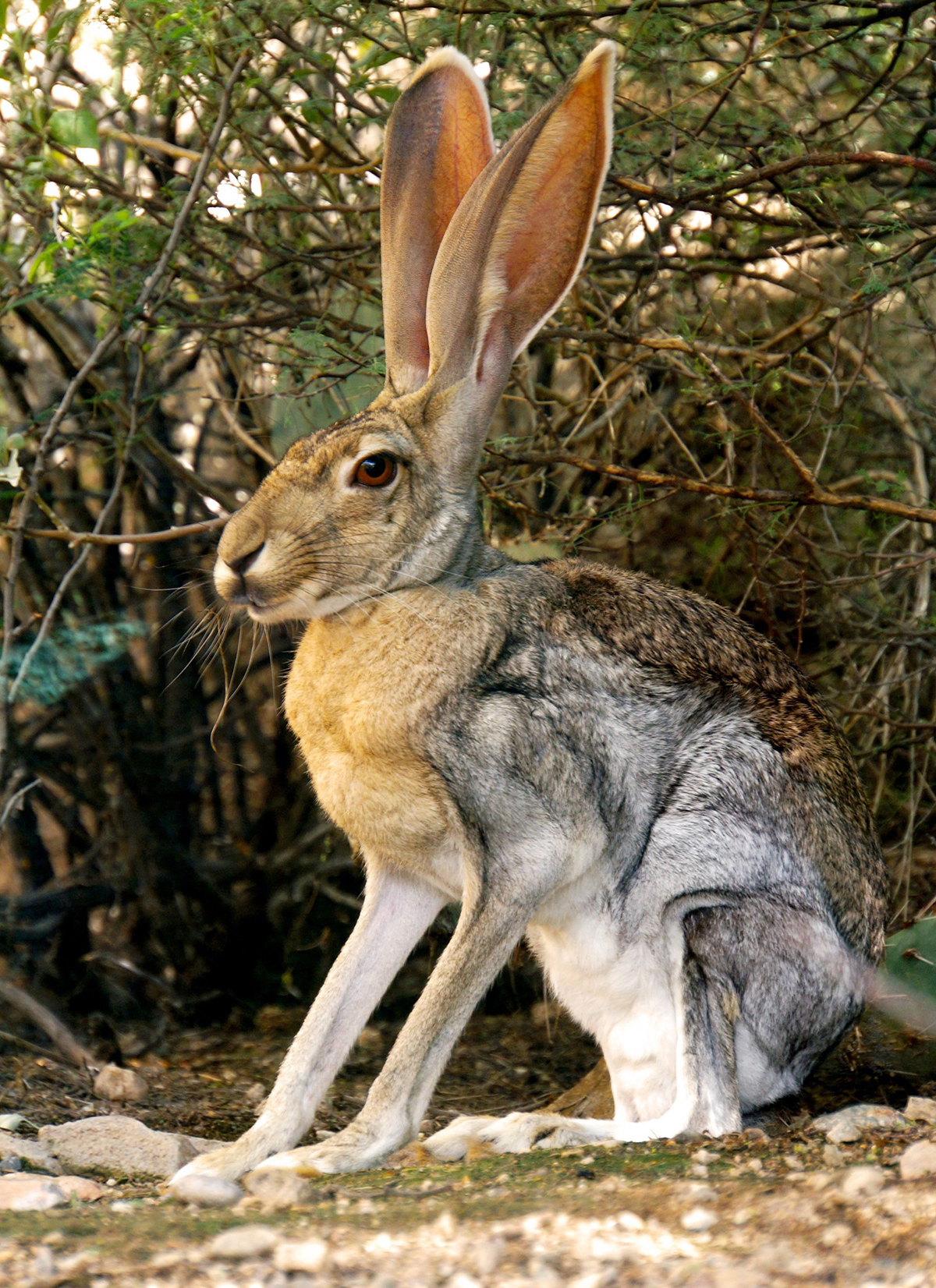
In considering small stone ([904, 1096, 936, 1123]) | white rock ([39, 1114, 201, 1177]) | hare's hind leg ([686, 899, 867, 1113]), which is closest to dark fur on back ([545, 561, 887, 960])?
hare's hind leg ([686, 899, 867, 1113])

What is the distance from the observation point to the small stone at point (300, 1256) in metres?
2.11

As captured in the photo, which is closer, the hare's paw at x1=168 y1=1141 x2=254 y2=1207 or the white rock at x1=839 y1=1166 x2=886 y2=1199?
the white rock at x1=839 y1=1166 x2=886 y2=1199

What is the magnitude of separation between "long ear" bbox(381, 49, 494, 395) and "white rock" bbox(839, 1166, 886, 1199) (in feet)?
7.13

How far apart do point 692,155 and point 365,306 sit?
4.60ft

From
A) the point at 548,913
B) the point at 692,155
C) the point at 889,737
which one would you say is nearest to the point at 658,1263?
the point at 548,913

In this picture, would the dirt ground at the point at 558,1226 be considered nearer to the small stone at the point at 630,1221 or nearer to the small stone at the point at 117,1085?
the small stone at the point at 630,1221

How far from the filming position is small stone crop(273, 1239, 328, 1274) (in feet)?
6.93

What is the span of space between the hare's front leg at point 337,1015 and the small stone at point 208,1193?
32cm

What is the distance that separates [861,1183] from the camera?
7.73 ft

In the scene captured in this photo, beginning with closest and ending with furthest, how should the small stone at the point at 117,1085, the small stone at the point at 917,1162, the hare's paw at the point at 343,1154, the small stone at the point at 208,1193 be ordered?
the small stone at the point at 917,1162, the small stone at the point at 208,1193, the hare's paw at the point at 343,1154, the small stone at the point at 117,1085

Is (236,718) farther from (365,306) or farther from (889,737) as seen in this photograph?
(889,737)

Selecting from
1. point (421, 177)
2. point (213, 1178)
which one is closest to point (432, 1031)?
point (213, 1178)

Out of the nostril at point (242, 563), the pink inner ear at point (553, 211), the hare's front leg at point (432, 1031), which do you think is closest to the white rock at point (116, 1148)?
the hare's front leg at point (432, 1031)

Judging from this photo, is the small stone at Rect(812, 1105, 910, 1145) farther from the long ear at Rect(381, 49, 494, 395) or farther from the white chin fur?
the long ear at Rect(381, 49, 494, 395)
